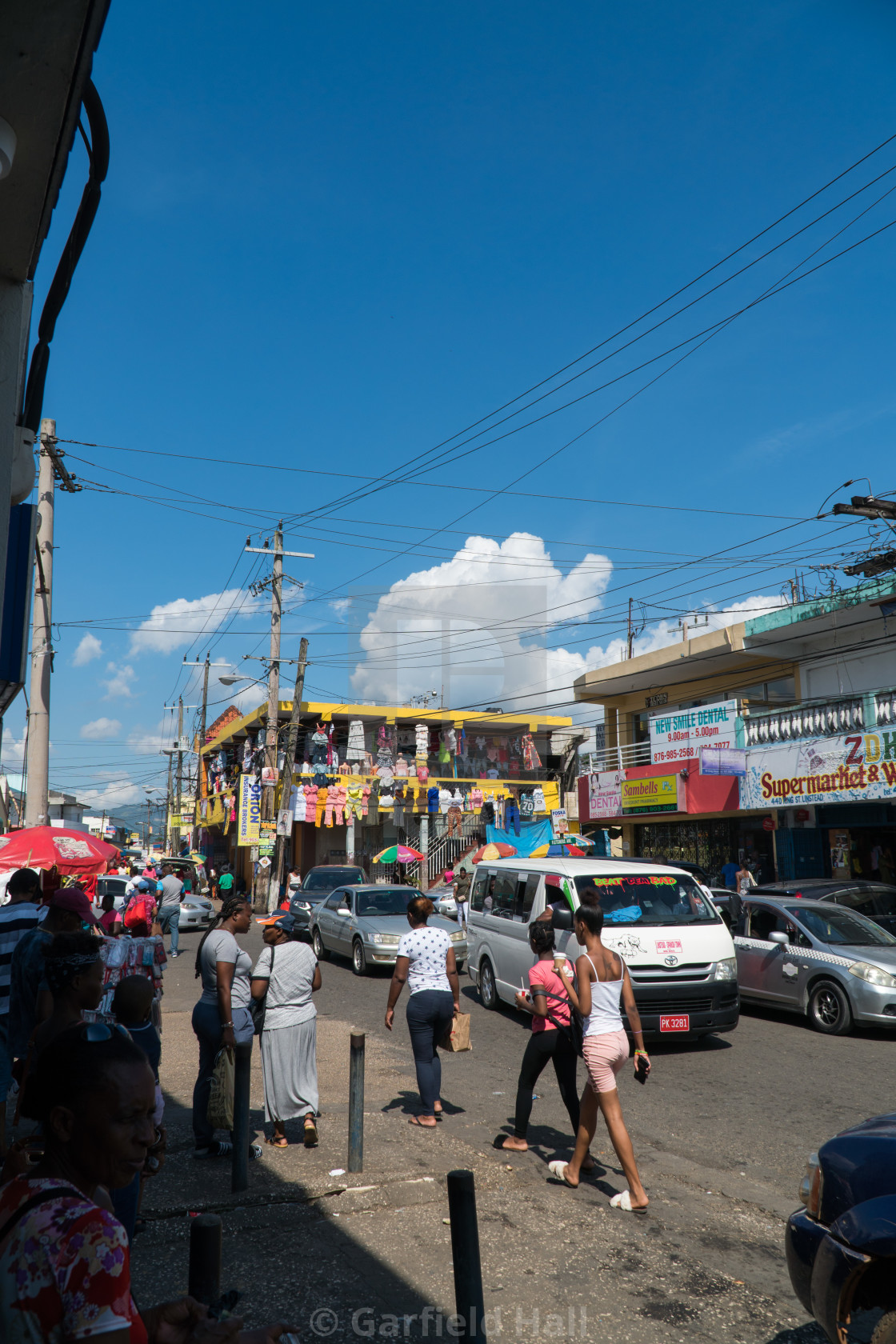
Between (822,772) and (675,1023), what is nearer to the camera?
(675,1023)

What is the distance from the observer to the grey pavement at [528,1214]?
4188 millimetres

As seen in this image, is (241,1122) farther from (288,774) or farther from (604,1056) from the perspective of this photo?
(288,774)

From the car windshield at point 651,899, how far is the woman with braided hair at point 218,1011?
5062 millimetres

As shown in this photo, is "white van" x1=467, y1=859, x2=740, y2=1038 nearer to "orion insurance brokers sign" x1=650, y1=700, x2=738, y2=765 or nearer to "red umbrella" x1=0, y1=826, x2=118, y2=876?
"red umbrella" x1=0, y1=826, x2=118, y2=876

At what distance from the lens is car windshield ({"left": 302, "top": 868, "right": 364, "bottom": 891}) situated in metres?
24.3

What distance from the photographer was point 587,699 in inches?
1262

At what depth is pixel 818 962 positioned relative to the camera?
11.0 meters

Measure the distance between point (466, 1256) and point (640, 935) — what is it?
7193mm

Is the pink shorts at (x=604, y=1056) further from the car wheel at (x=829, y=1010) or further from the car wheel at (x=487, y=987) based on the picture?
the car wheel at (x=487, y=987)

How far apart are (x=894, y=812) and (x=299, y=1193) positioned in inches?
709

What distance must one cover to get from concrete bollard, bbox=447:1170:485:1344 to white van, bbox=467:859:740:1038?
6.73 metres

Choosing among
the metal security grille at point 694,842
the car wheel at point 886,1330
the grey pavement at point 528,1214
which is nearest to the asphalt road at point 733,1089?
the grey pavement at point 528,1214

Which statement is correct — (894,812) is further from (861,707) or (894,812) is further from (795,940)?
(795,940)

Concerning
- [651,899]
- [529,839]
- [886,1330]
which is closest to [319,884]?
[529,839]
